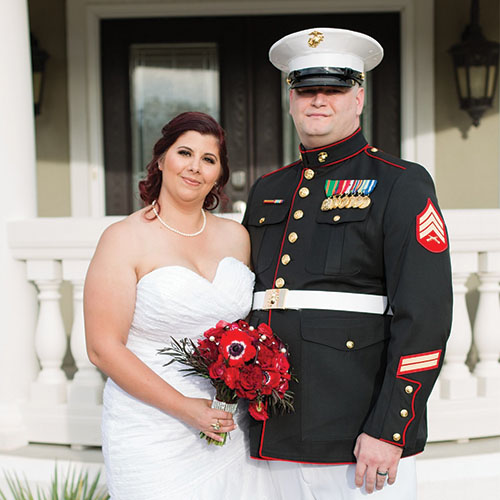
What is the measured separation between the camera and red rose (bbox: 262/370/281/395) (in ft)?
5.73

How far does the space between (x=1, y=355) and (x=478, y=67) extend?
3.80 meters

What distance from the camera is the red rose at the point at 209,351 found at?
5.94ft

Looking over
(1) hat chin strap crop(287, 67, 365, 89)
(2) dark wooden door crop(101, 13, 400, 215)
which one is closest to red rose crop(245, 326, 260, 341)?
(1) hat chin strap crop(287, 67, 365, 89)

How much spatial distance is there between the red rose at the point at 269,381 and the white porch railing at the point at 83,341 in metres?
1.41

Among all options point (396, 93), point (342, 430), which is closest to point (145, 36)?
point (396, 93)

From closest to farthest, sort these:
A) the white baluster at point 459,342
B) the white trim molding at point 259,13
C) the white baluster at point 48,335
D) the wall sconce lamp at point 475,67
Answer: the white baluster at point 459,342 → the white baluster at point 48,335 → the wall sconce lamp at point 475,67 → the white trim molding at point 259,13

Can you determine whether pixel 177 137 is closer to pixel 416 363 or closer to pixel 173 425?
pixel 173 425

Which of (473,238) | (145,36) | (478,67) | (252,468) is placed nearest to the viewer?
(252,468)

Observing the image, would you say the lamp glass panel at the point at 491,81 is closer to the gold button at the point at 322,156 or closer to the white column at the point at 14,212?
the gold button at the point at 322,156

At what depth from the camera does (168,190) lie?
7.14 ft

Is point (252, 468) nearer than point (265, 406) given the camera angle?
No

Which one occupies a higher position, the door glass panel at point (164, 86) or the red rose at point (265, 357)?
the door glass panel at point (164, 86)

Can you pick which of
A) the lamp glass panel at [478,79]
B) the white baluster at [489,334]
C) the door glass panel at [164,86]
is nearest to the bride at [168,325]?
the white baluster at [489,334]

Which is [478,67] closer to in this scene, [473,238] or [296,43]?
[473,238]
